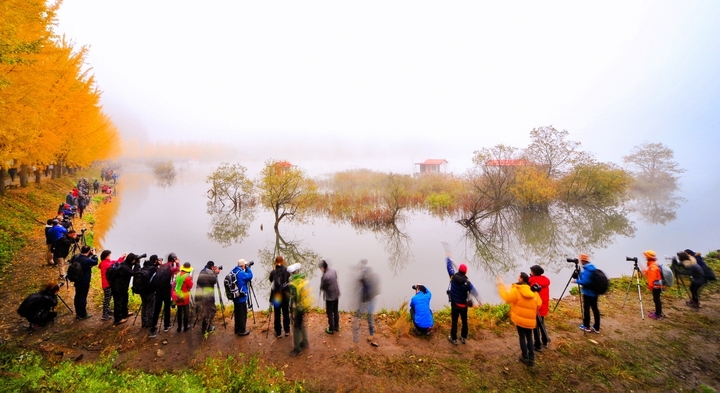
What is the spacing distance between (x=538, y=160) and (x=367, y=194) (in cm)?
1950

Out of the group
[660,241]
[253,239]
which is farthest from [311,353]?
[660,241]

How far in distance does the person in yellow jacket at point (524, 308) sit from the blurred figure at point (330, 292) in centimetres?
359

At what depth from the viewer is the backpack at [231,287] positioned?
630 cm

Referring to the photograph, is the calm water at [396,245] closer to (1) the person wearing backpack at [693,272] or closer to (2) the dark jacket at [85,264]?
(1) the person wearing backpack at [693,272]

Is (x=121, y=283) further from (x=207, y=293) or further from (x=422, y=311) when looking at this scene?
(x=422, y=311)

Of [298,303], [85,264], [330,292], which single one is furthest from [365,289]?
[85,264]

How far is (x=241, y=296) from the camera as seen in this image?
6.56 meters

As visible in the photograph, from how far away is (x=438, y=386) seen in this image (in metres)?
5.20

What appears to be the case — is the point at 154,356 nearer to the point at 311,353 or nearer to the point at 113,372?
the point at 113,372

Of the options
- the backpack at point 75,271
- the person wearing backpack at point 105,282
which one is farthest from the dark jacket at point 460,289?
the backpack at point 75,271

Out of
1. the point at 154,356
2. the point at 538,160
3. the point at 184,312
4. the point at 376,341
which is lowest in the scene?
the point at 376,341

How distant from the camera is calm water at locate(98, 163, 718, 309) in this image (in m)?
13.1

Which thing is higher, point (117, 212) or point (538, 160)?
point (538, 160)

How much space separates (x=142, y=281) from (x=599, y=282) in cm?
1022
